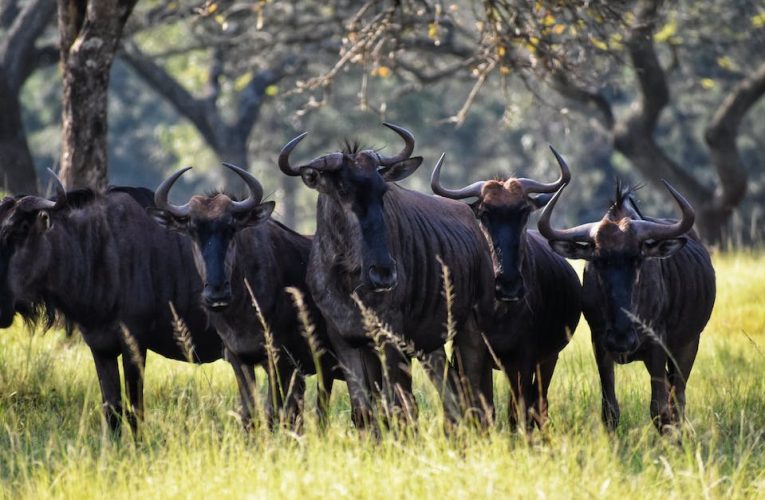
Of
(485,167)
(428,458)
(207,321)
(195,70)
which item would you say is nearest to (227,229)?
(207,321)

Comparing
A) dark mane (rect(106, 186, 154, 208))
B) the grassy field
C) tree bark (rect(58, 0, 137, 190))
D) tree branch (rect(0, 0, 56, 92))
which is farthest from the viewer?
tree branch (rect(0, 0, 56, 92))

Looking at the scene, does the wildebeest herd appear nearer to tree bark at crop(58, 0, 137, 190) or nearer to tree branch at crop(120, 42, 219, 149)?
tree bark at crop(58, 0, 137, 190)

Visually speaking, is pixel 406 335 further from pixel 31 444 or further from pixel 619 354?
pixel 31 444

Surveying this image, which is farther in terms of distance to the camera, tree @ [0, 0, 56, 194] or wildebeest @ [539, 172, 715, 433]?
tree @ [0, 0, 56, 194]

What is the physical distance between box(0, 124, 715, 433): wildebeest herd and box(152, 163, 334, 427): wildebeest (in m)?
0.01

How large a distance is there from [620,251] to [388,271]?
5.06ft

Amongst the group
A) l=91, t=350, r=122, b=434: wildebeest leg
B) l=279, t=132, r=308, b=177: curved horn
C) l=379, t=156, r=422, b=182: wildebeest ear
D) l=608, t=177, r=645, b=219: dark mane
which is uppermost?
l=279, t=132, r=308, b=177: curved horn

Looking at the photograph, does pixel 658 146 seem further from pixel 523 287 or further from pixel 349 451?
pixel 349 451

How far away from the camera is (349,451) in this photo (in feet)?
21.1

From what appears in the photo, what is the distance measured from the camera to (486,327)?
8578mm

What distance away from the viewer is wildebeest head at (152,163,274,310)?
7.75 meters

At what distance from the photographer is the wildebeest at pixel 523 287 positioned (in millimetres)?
8234

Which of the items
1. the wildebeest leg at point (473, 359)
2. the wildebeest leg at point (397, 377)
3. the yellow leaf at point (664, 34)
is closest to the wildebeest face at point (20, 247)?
the wildebeest leg at point (397, 377)

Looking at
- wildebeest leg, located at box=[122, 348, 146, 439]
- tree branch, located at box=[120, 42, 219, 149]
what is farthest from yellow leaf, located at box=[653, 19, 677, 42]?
wildebeest leg, located at box=[122, 348, 146, 439]
